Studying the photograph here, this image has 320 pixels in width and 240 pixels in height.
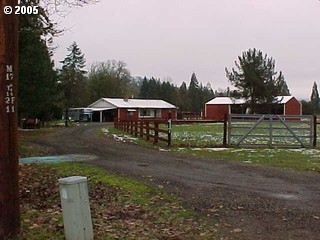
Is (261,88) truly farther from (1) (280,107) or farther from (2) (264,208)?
(2) (264,208)

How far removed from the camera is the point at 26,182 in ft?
29.6

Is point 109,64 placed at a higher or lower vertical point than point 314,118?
higher

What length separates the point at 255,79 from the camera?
6106cm

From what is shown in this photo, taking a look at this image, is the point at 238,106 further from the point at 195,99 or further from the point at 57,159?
the point at 57,159

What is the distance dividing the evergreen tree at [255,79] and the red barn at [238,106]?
2.28m

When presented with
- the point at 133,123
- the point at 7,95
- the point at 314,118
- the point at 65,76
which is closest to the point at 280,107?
the point at 65,76

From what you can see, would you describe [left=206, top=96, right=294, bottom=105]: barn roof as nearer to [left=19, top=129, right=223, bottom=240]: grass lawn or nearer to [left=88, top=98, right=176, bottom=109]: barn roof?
[left=88, top=98, right=176, bottom=109]: barn roof

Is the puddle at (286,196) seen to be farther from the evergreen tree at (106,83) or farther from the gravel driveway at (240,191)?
the evergreen tree at (106,83)

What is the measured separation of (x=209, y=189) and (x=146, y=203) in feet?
5.36

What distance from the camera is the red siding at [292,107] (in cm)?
7288

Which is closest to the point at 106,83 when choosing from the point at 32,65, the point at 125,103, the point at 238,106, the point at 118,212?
the point at 125,103

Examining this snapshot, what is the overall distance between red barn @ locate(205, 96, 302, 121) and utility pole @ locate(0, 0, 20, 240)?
2189 inches

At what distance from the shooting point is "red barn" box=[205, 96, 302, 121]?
67125 millimetres

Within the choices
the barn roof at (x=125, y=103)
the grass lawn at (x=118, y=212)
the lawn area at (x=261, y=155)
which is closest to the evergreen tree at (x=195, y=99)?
the barn roof at (x=125, y=103)
